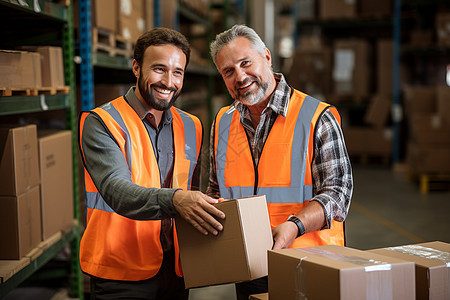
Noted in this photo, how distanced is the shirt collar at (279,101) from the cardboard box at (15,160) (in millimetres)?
1359

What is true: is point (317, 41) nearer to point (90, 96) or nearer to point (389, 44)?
point (389, 44)

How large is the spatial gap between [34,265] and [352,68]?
867 cm

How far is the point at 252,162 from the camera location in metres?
2.49

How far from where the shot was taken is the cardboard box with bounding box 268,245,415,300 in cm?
166

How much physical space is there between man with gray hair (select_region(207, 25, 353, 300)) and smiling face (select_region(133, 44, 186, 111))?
24 cm

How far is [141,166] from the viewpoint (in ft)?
7.58

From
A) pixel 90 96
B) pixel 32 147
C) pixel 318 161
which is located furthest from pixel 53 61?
pixel 318 161

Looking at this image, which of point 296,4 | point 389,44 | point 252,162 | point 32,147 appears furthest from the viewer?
point 296,4

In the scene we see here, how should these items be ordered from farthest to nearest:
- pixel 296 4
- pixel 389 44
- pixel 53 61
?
pixel 296 4
pixel 389 44
pixel 53 61

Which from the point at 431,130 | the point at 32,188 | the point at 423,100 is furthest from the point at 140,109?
the point at 423,100

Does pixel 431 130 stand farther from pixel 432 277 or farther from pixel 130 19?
pixel 432 277

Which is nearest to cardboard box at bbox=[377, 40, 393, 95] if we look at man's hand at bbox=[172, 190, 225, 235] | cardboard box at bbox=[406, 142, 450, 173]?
cardboard box at bbox=[406, 142, 450, 173]

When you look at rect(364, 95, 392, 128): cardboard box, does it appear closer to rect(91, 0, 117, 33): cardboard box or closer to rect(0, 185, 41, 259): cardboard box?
rect(91, 0, 117, 33): cardboard box

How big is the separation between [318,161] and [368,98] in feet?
29.7
